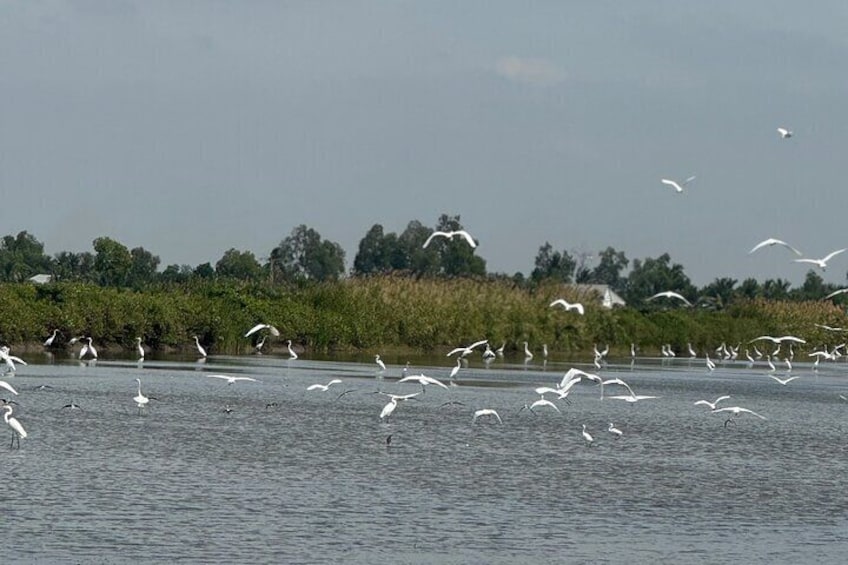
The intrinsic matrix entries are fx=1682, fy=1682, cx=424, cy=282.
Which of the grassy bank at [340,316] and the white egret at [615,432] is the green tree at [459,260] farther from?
the white egret at [615,432]

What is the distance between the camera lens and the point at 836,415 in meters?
37.9

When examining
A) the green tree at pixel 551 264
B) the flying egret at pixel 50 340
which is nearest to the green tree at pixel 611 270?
the green tree at pixel 551 264

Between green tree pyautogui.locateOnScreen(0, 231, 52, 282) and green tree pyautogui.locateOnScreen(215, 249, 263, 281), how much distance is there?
14415 millimetres

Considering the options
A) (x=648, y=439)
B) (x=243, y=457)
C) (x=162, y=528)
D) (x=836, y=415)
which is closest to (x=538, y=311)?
(x=836, y=415)

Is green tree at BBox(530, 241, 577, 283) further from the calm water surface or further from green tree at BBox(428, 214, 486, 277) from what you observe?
the calm water surface

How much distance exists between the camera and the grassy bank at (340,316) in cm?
5616

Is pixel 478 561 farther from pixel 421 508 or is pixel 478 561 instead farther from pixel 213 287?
pixel 213 287

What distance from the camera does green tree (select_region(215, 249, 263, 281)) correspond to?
4321 inches

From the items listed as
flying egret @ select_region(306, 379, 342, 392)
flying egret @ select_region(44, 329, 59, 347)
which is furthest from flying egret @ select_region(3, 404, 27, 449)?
flying egret @ select_region(44, 329, 59, 347)

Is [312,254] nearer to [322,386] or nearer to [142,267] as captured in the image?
[142,267]

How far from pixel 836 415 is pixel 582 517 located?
1976cm

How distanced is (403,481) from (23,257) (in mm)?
110192

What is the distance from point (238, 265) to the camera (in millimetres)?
112250

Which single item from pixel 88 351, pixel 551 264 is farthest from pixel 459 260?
pixel 88 351
